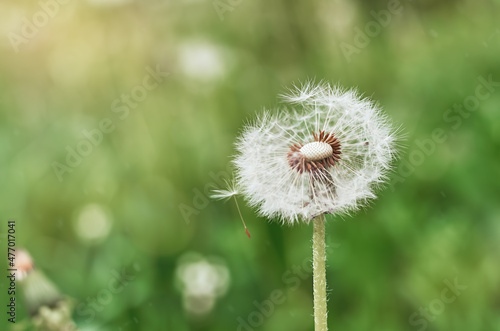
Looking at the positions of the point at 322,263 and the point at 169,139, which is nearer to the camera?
the point at 322,263

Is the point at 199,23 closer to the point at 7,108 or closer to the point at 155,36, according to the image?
the point at 155,36

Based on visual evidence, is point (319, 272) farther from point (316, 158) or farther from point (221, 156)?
point (221, 156)

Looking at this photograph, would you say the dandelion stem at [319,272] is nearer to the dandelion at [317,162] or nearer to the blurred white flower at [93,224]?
the dandelion at [317,162]

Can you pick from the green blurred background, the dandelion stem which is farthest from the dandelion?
the green blurred background

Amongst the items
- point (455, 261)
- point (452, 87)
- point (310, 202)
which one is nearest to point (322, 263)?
point (310, 202)

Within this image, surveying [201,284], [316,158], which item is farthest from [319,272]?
[201,284]
